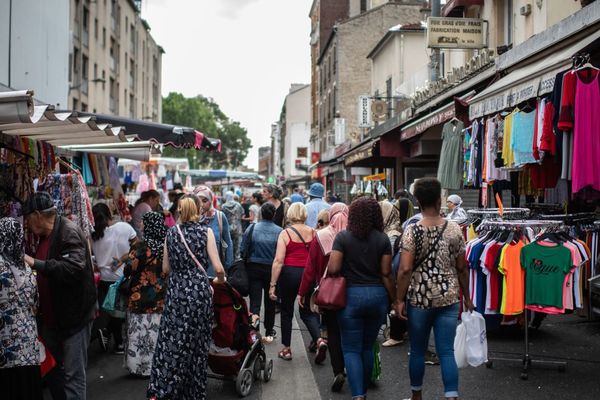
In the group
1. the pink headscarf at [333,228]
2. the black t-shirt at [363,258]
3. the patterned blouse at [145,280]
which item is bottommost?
the patterned blouse at [145,280]

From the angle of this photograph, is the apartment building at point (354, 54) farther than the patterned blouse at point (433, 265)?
Yes

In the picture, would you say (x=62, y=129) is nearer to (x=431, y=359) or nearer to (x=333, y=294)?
(x=333, y=294)

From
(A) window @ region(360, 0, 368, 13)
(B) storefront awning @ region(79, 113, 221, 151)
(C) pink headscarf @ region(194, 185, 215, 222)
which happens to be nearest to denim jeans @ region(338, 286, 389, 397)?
(C) pink headscarf @ region(194, 185, 215, 222)

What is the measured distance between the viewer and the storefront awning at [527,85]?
6.32 m

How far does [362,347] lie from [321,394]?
3.25ft

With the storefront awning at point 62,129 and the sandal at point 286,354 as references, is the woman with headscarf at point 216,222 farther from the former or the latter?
the sandal at point 286,354

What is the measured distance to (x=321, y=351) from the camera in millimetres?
7316

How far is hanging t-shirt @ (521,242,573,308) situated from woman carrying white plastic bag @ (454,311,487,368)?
3.12ft

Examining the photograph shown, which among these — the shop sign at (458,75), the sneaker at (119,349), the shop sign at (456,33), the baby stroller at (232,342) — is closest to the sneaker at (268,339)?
the sneaker at (119,349)

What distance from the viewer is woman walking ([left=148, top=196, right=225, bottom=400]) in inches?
218

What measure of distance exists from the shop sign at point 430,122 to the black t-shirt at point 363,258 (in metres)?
4.70

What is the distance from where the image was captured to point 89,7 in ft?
126

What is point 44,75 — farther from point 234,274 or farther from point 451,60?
point 451,60

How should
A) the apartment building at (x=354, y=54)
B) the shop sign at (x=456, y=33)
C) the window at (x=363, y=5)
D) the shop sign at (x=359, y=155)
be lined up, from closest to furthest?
the shop sign at (x=456, y=33) → the shop sign at (x=359, y=155) → the apartment building at (x=354, y=54) → the window at (x=363, y=5)
